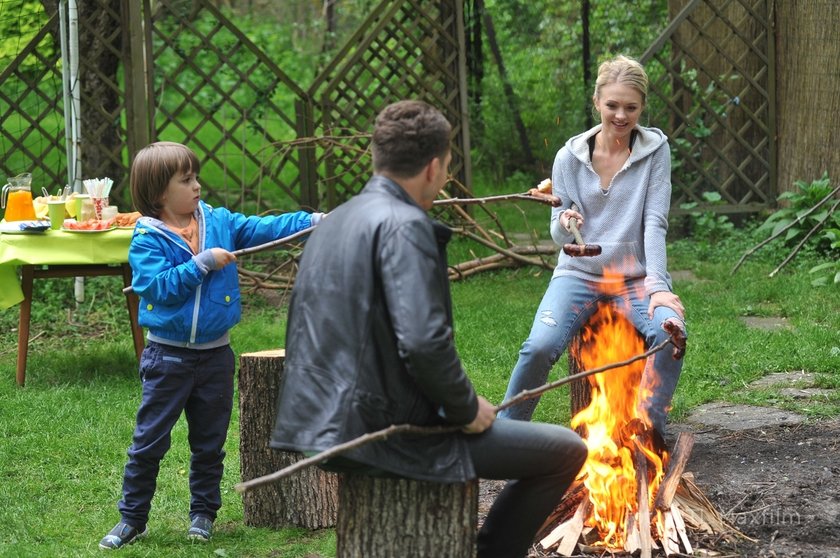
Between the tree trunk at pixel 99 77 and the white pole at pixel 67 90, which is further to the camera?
the tree trunk at pixel 99 77

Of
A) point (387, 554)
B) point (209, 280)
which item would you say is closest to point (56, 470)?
point (209, 280)

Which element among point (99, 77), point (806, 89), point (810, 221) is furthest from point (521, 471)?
point (806, 89)

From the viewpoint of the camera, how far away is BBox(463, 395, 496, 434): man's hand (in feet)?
10.2

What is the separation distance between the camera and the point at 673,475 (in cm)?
411

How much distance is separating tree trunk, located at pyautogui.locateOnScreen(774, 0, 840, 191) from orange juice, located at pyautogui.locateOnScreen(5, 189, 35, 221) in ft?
21.6

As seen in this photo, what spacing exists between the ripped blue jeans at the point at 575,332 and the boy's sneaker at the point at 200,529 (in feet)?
4.05

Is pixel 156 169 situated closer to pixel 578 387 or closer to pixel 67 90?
pixel 578 387

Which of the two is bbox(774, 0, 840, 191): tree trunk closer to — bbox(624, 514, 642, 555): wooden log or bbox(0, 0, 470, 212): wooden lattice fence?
bbox(0, 0, 470, 212): wooden lattice fence

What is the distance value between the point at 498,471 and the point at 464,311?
4906 millimetres

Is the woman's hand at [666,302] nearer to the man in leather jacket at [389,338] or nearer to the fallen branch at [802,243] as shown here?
the man in leather jacket at [389,338]

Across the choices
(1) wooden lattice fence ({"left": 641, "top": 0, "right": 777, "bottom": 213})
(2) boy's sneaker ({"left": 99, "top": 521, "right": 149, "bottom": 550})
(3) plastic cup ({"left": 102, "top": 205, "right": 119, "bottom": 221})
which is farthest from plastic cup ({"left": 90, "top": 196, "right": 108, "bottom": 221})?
(1) wooden lattice fence ({"left": 641, "top": 0, "right": 777, "bottom": 213})

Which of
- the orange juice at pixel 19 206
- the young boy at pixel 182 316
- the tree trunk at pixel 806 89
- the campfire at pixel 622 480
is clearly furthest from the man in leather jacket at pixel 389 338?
the tree trunk at pixel 806 89

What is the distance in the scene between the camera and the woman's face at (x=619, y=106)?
4469 mm

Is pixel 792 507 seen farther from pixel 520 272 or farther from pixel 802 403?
pixel 520 272
